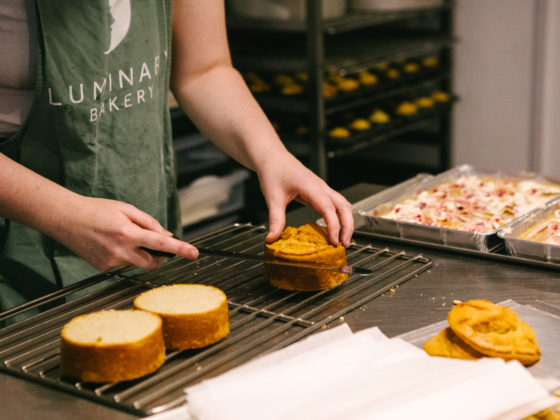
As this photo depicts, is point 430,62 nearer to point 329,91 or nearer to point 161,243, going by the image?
point 329,91

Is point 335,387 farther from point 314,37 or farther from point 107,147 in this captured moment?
point 314,37

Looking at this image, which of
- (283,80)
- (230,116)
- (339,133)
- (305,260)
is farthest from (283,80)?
(305,260)

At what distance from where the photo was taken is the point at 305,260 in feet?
4.20

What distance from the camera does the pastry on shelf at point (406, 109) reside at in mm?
3775

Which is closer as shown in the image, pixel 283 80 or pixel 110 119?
pixel 110 119

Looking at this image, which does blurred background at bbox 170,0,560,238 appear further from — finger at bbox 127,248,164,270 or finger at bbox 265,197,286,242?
finger at bbox 127,248,164,270

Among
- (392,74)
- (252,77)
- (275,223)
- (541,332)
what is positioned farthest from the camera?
(392,74)

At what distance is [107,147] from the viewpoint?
1.58 meters

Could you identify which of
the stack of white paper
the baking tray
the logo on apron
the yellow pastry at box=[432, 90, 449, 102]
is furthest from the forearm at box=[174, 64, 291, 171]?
the yellow pastry at box=[432, 90, 449, 102]

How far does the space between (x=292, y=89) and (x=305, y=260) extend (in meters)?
2.28

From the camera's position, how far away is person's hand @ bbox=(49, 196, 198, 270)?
115 cm

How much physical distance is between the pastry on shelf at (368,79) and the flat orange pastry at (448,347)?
270 cm

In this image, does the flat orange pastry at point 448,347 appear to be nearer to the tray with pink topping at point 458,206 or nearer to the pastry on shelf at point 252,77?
the tray with pink topping at point 458,206

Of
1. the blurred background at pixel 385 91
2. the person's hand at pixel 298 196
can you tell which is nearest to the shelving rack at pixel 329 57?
the blurred background at pixel 385 91
